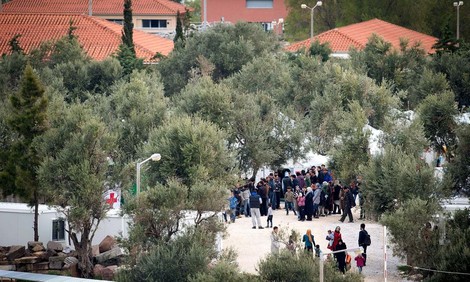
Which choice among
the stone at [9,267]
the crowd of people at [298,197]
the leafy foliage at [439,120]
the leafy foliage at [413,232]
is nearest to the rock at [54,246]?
the stone at [9,267]

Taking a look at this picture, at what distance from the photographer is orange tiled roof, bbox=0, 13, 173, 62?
78.6 metres

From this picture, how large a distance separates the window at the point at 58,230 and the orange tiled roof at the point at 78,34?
1562 inches

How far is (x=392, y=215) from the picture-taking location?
102 ft

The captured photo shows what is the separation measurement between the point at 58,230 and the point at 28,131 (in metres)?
3.19

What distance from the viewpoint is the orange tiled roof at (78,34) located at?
3095 inches

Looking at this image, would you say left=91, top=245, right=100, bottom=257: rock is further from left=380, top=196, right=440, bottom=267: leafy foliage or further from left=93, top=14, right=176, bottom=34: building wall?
left=93, top=14, right=176, bottom=34: building wall

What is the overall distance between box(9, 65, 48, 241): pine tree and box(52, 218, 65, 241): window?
836 mm

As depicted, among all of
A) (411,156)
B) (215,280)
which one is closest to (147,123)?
(411,156)

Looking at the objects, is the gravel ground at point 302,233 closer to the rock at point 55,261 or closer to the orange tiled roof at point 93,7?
the rock at point 55,261

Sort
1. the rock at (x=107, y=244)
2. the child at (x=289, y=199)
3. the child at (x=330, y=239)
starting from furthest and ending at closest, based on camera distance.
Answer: the child at (x=289, y=199) → the rock at (x=107, y=244) → the child at (x=330, y=239)

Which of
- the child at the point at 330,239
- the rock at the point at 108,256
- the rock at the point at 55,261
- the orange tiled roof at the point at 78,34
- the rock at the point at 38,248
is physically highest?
the orange tiled roof at the point at 78,34

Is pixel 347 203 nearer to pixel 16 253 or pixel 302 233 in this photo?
pixel 302 233

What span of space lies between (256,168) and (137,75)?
11296 millimetres

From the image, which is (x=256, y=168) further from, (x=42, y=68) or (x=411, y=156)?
(x=42, y=68)
